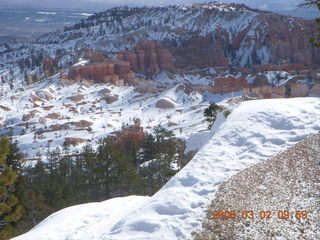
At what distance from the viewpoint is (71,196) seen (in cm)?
2661

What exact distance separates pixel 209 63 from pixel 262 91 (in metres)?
48.3

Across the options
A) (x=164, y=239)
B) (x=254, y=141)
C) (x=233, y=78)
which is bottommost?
(x=233, y=78)

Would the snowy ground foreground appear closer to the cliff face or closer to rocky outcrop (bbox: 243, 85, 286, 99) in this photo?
rocky outcrop (bbox: 243, 85, 286, 99)

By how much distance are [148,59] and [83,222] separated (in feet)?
403

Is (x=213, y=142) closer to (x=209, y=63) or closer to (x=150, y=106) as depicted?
(x=150, y=106)

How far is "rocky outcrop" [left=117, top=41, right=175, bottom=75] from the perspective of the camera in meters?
131

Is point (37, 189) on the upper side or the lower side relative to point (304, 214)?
lower

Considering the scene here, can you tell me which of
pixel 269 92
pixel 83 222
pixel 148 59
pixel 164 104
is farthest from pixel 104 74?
pixel 83 222

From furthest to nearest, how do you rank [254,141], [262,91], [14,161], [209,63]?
1. [209,63]
2. [262,91]
3. [14,161]
4. [254,141]

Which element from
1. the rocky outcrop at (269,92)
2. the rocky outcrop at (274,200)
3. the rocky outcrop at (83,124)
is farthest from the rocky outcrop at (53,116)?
the rocky outcrop at (274,200)

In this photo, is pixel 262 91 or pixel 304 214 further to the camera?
pixel 262 91

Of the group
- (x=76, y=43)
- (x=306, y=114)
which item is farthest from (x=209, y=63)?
(x=306, y=114)

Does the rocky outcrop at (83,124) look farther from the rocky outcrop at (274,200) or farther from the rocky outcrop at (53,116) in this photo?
the rocky outcrop at (274,200)

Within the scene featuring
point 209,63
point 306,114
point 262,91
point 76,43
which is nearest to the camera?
point 306,114
